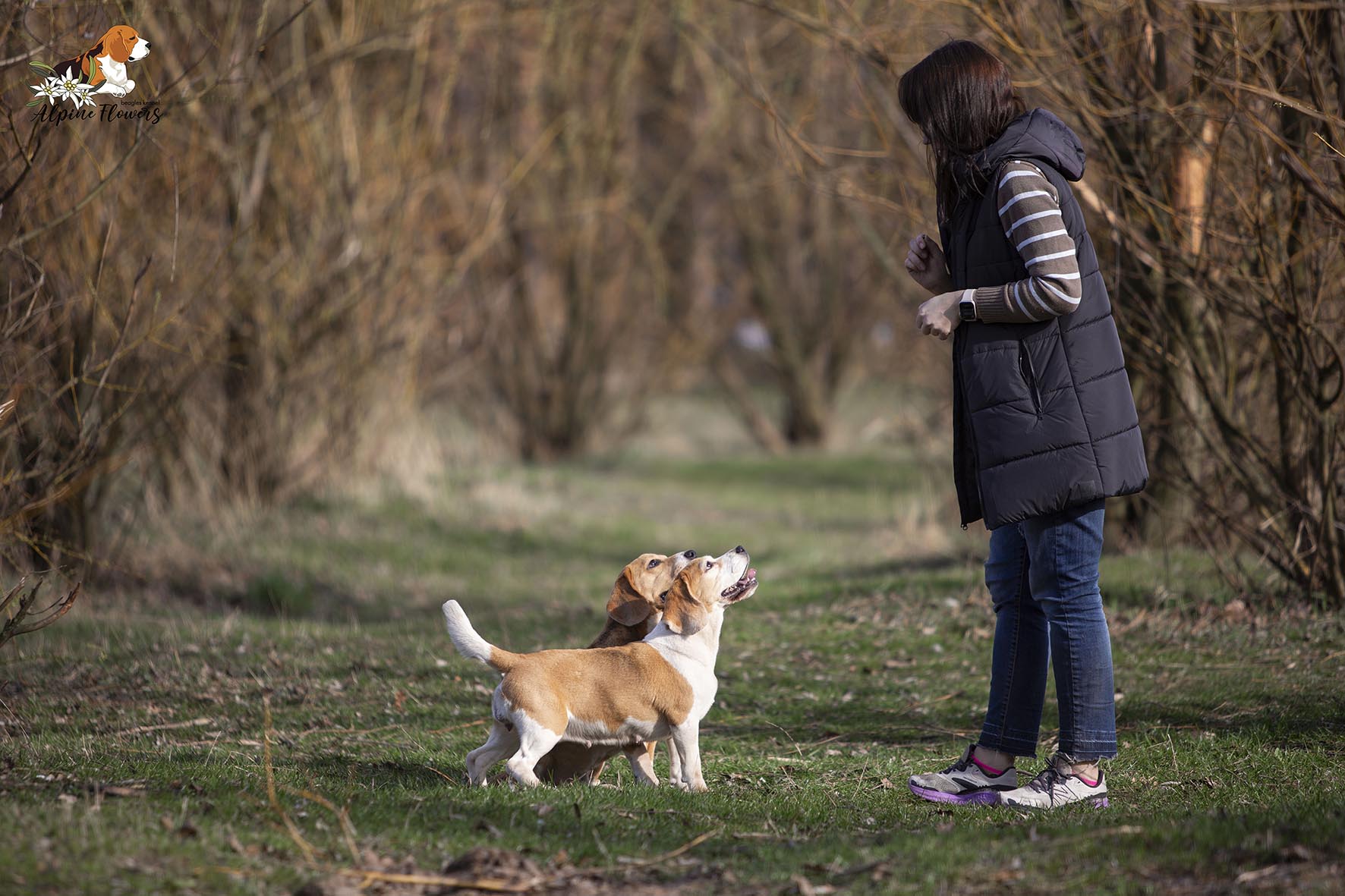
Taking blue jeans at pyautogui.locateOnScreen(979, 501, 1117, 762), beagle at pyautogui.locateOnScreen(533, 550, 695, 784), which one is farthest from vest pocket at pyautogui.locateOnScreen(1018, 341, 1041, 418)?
beagle at pyautogui.locateOnScreen(533, 550, 695, 784)

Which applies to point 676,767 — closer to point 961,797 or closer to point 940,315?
point 961,797

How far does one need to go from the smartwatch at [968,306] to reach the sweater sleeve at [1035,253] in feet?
0.12

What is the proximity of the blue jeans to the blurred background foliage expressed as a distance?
74.7 inches

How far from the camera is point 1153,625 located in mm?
7039

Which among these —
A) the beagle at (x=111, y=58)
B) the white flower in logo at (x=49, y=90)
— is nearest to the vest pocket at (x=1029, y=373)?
the white flower in logo at (x=49, y=90)

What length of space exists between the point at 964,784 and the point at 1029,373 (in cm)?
141

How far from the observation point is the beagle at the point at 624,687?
4.15 m

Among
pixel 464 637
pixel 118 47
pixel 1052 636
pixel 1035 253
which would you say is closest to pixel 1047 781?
pixel 1052 636

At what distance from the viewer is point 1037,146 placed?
395cm

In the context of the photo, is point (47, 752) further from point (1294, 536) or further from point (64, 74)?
point (1294, 536)

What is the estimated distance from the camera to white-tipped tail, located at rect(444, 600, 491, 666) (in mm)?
4188

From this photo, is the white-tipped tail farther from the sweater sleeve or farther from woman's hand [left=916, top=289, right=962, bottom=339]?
the sweater sleeve

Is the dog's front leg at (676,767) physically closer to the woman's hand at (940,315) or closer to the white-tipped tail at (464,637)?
the white-tipped tail at (464,637)

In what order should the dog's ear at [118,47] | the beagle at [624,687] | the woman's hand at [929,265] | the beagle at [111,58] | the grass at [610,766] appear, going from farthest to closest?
the dog's ear at [118,47]
the beagle at [111,58]
the woman's hand at [929,265]
the beagle at [624,687]
the grass at [610,766]
